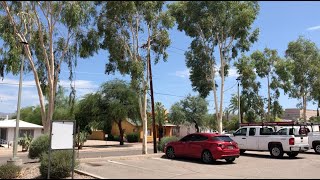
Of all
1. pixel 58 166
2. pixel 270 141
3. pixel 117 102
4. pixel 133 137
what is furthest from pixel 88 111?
pixel 58 166

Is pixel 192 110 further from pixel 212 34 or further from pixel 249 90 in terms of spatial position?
pixel 212 34

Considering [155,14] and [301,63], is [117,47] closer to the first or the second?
[155,14]

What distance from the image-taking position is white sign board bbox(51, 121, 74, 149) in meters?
14.1

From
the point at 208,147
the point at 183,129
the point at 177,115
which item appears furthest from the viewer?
the point at 183,129

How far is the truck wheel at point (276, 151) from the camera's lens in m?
23.4

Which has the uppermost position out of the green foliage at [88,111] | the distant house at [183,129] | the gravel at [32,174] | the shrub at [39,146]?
the green foliage at [88,111]

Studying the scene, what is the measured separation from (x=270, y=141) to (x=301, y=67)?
20898 millimetres

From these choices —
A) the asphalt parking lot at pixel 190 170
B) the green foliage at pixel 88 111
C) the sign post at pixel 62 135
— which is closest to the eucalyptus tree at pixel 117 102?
the green foliage at pixel 88 111

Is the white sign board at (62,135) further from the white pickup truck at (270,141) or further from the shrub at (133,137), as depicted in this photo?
the shrub at (133,137)

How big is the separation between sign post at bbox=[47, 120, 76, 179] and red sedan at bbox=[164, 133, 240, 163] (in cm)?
790

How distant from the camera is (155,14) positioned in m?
25.3

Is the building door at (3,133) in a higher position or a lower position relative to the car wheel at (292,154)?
higher

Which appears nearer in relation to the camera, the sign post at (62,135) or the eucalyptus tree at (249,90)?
the sign post at (62,135)

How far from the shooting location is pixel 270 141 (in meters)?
23.8
